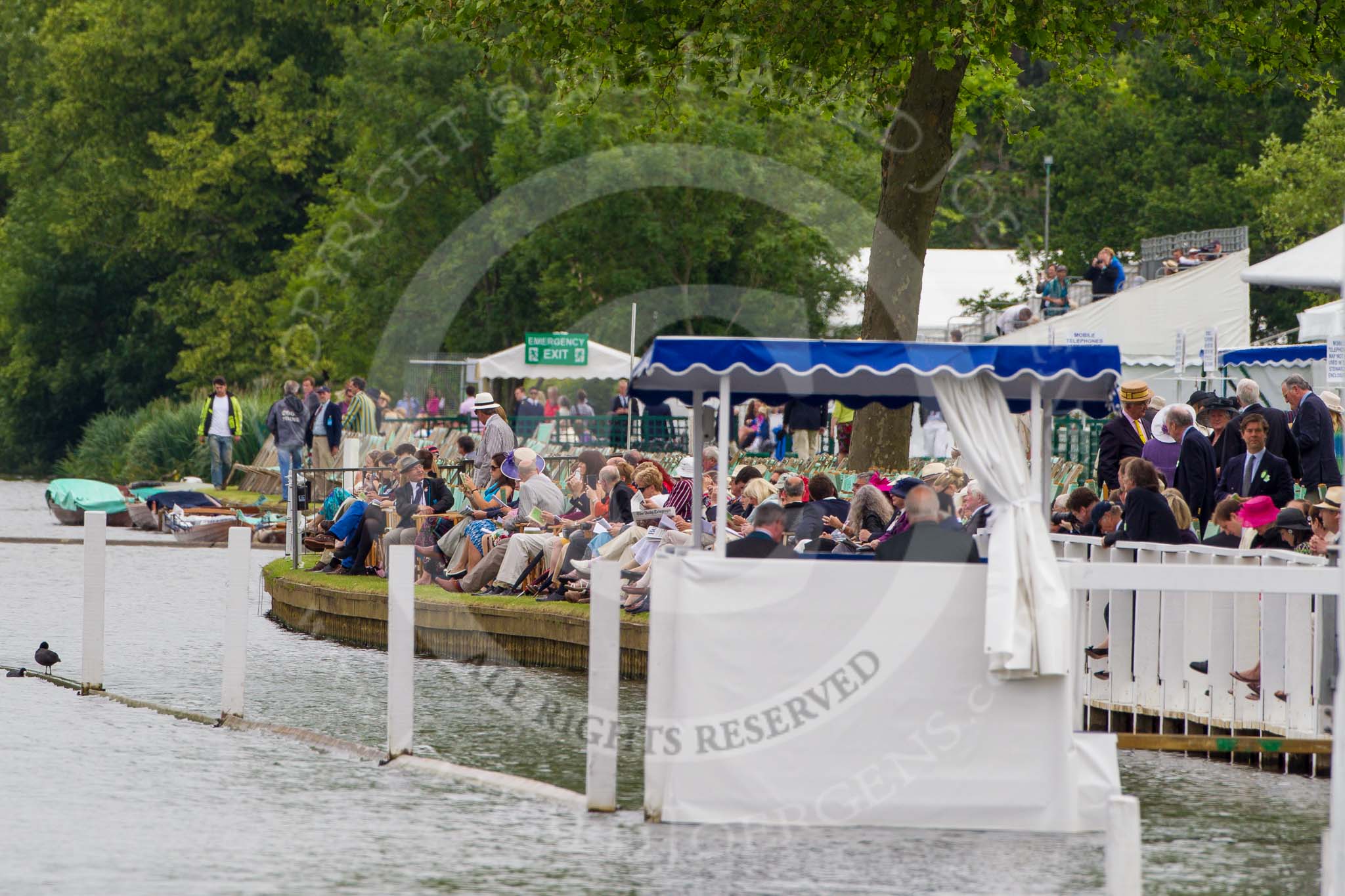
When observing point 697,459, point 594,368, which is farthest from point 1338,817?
point 594,368

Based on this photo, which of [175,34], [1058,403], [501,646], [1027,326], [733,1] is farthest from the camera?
[175,34]

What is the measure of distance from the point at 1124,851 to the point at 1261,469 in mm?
8205

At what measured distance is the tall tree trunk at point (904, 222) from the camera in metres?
20.5

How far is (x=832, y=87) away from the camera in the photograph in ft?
76.9

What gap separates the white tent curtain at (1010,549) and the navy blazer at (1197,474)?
16.9ft

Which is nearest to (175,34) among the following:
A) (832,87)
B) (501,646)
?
(832,87)

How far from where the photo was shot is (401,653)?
1047cm

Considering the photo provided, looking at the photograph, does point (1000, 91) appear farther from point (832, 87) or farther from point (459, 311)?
point (459, 311)

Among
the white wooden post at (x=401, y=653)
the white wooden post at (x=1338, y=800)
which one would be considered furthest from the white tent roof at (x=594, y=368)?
the white wooden post at (x=1338, y=800)

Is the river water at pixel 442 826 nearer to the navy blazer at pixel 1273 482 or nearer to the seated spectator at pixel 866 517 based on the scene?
the navy blazer at pixel 1273 482

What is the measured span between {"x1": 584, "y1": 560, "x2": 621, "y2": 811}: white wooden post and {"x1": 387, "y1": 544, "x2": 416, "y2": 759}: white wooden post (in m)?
1.58

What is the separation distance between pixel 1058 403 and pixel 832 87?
13.2 meters

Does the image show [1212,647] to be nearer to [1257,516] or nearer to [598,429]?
[1257,516]

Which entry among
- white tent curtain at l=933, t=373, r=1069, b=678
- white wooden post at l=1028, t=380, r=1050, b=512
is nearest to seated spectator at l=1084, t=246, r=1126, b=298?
white wooden post at l=1028, t=380, r=1050, b=512
